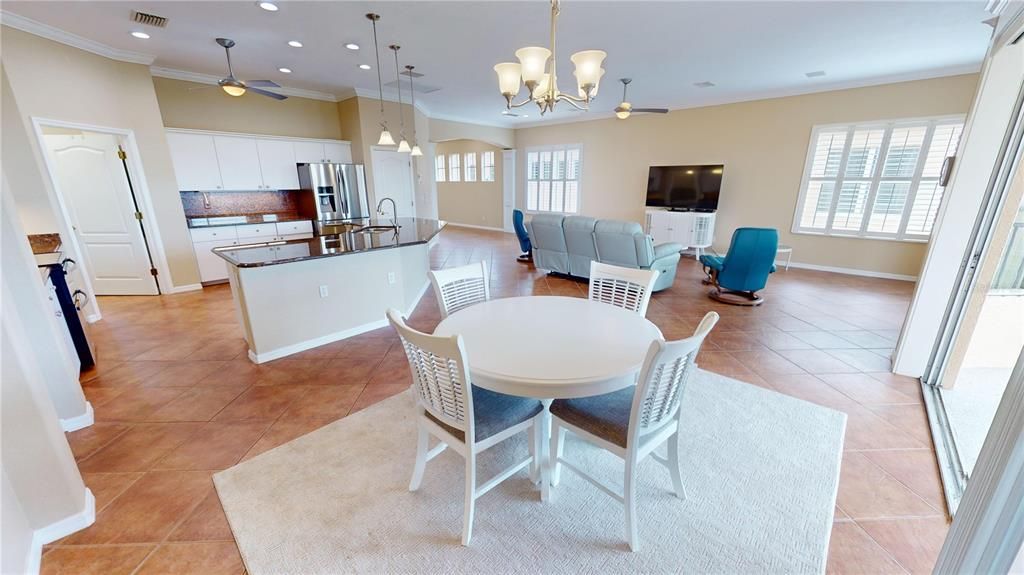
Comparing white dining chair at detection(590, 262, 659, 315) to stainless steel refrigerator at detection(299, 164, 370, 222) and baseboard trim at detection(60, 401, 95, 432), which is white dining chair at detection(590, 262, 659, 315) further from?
stainless steel refrigerator at detection(299, 164, 370, 222)

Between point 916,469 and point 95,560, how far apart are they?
147 inches

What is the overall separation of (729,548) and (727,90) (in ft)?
21.8

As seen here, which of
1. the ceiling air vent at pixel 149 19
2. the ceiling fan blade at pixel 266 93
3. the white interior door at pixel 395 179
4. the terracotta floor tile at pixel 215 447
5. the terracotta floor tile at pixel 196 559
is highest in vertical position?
the ceiling air vent at pixel 149 19

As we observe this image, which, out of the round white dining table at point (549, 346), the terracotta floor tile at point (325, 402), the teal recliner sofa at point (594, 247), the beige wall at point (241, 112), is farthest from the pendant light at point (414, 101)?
the round white dining table at point (549, 346)

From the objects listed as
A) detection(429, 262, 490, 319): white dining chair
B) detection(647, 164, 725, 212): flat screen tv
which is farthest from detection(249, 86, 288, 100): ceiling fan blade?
detection(647, 164, 725, 212): flat screen tv

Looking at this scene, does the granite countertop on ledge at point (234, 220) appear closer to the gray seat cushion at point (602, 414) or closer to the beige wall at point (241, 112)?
the beige wall at point (241, 112)

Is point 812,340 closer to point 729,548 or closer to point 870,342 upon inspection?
point 870,342

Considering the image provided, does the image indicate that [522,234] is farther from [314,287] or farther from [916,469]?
[916,469]

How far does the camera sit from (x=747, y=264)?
13.9 feet

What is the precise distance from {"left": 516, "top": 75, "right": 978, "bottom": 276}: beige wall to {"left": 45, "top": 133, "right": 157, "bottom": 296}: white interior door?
26.1 ft

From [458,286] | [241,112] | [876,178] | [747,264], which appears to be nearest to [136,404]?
[458,286]

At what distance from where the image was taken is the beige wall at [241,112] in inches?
195

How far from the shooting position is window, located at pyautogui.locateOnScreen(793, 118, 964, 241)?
5141 mm

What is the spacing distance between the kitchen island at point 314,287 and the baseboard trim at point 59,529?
1.43m
